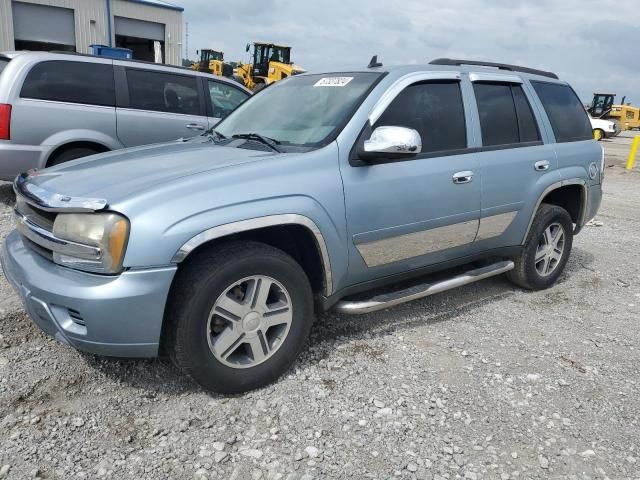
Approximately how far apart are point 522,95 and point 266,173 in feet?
8.38

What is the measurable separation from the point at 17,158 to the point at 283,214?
4.44 m

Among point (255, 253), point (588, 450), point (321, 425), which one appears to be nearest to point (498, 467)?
point (588, 450)

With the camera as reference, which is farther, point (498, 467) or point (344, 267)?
point (344, 267)

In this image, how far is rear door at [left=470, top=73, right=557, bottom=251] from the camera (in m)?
3.91

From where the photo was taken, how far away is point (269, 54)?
2528 centimetres

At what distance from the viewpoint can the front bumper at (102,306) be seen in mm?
2428

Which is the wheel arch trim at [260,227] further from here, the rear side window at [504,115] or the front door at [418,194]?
the rear side window at [504,115]

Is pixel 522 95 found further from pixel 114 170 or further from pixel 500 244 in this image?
pixel 114 170

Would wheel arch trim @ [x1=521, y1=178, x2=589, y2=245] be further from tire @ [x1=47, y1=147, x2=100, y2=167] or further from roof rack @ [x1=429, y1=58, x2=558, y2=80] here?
tire @ [x1=47, y1=147, x2=100, y2=167]

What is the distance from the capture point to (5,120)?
5.82 meters

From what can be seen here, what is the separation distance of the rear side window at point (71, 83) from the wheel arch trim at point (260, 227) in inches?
181

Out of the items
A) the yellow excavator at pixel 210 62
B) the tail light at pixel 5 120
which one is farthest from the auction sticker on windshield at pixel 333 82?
the yellow excavator at pixel 210 62

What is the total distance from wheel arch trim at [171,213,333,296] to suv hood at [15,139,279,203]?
14.2 inches

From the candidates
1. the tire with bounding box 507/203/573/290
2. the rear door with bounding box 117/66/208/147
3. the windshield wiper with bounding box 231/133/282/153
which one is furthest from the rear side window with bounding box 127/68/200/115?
the tire with bounding box 507/203/573/290
